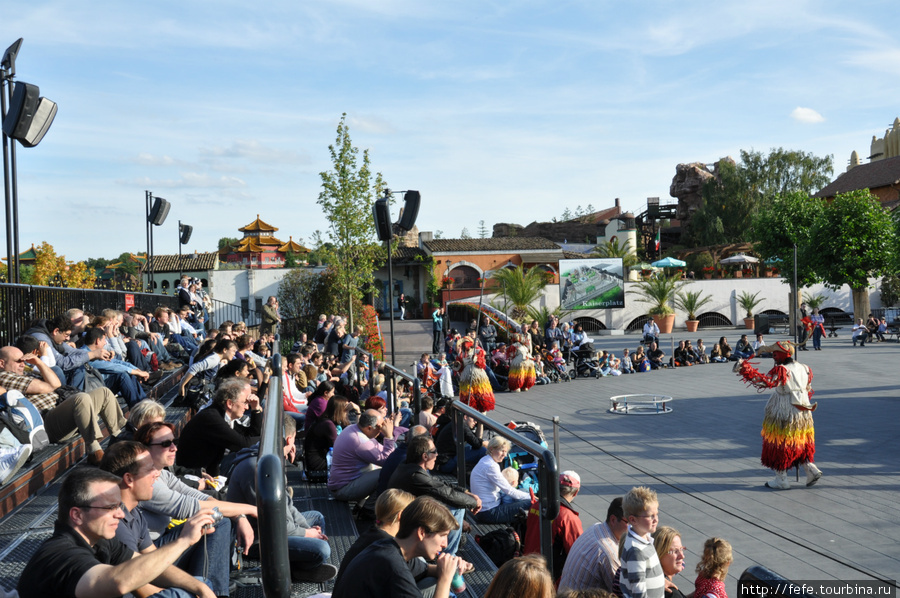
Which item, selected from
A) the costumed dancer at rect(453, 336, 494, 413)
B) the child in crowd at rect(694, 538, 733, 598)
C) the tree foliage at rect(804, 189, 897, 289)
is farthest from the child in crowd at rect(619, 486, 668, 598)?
the tree foliage at rect(804, 189, 897, 289)

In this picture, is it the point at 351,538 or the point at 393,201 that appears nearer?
the point at 351,538

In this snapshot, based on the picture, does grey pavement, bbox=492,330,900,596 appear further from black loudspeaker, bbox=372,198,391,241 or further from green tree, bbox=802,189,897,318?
green tree, bbox=802,189,897,318

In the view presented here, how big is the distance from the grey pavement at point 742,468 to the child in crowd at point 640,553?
2681mm

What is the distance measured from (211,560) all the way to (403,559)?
1.25 m

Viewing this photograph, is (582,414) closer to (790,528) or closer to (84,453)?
(790,528)

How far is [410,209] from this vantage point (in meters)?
12.8

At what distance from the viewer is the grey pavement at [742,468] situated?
7215 mm

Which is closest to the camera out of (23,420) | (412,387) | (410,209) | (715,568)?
(715,568)

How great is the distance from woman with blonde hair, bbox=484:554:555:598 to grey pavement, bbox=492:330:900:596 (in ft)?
13.9

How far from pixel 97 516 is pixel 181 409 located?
5728mm

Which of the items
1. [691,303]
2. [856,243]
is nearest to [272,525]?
[856,243]

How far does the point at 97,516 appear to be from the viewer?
3.09m

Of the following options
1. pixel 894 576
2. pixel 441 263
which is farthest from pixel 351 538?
pixel 441 263

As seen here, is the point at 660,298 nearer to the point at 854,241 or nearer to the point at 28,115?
the point at 854,241
